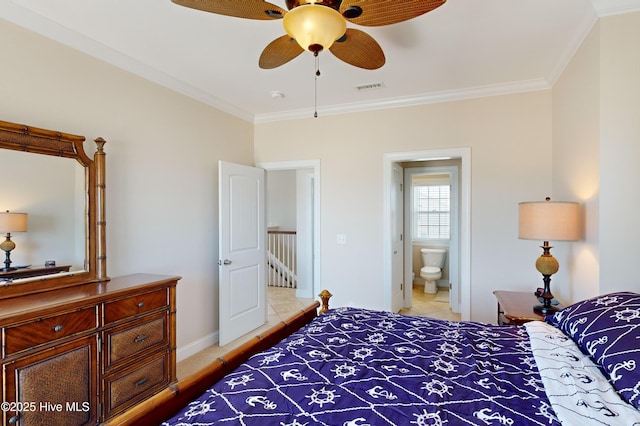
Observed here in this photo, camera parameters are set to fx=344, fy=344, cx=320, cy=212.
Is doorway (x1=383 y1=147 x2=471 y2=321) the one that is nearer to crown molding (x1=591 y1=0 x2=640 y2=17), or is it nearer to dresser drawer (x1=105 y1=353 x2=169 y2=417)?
crown molding (x1=591 y1=0 x2=640 y2=17)

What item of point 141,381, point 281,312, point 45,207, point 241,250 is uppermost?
point 45,207

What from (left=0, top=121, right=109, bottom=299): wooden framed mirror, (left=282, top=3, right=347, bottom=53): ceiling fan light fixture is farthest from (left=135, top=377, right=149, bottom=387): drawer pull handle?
(left=282, top=3, right=347, bottom=53): ceiling fan light fixture

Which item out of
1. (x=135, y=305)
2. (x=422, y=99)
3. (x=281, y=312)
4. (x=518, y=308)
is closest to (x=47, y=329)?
(x=135, y=305)

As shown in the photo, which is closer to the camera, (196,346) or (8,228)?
(8,228)

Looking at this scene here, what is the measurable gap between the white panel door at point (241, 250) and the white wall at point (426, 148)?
64cm

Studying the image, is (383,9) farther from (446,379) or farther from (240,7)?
(446,379)

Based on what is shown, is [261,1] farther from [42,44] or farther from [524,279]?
[524,279]

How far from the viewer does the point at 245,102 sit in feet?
12.7

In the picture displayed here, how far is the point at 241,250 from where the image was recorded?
3.90 metres

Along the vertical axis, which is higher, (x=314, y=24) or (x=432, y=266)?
(x=314, y=24)

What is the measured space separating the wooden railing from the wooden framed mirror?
4.29 metres

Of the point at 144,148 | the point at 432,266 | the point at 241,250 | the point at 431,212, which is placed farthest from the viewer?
the point at 431,212

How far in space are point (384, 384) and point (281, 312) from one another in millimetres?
3778

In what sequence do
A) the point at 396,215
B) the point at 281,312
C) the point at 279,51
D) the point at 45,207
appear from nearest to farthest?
1. the point at 279,51
2. the point at 45,207
3. the point at 396,215
4. the point at 281,312
